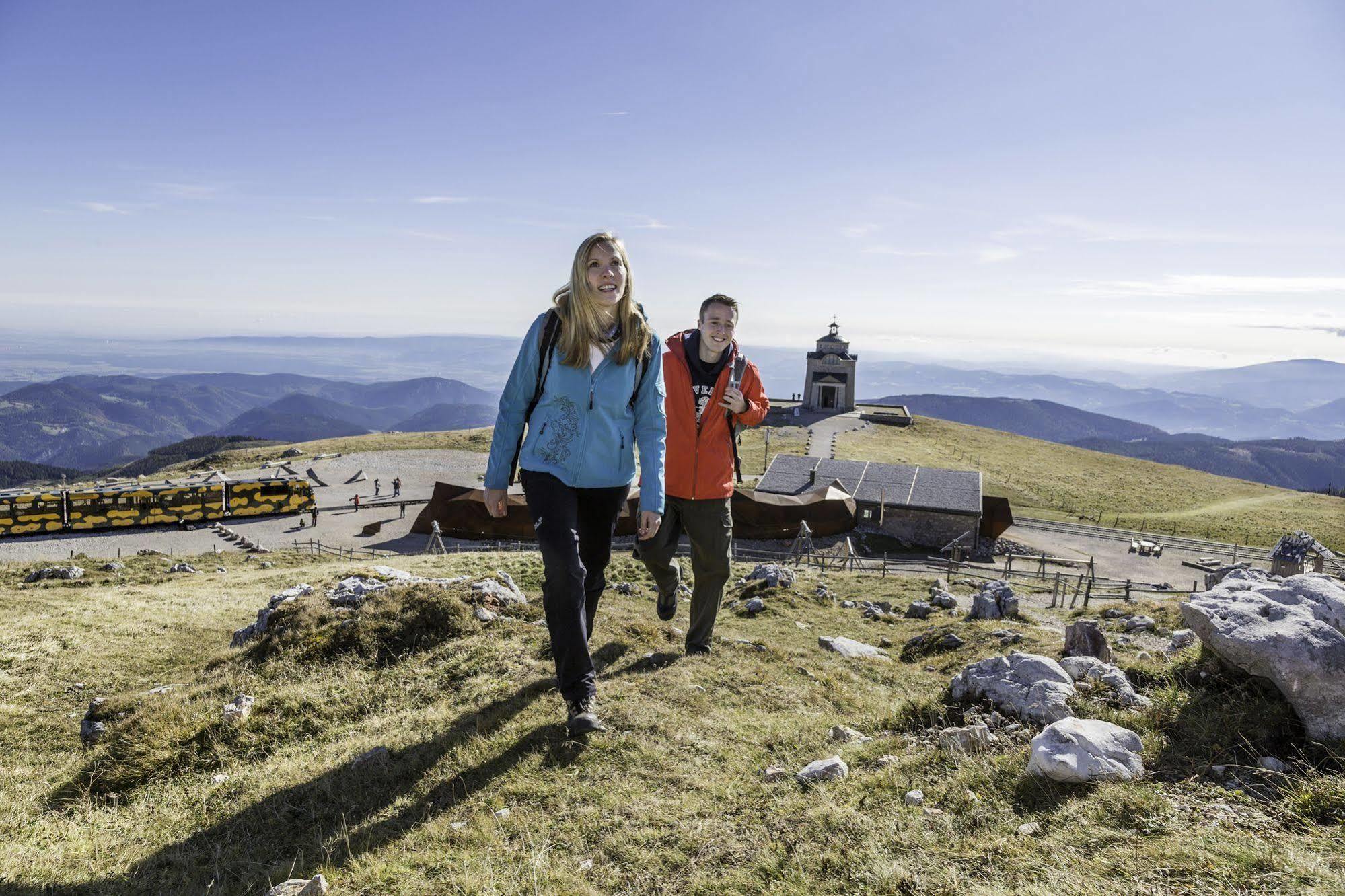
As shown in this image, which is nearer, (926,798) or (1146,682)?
(926,798)

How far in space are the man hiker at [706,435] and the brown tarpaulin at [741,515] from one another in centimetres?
2078

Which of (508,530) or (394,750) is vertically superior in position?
(394,750)

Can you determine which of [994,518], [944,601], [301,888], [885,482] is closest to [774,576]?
[944,601]

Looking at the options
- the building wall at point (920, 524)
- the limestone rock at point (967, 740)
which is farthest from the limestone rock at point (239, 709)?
the building wall at point (920, 524)

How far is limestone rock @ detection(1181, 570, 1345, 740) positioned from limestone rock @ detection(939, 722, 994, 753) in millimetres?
1498

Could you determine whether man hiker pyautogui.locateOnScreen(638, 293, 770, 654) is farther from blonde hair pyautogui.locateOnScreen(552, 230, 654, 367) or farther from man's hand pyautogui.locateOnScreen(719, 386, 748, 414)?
blonde hair pyautogui.locateOnScreen(552, 230, 654, 367)

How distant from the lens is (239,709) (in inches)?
204

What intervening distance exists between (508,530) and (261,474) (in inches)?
1131

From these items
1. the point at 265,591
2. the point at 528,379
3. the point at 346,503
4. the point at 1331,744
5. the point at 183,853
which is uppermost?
the point at 528,379

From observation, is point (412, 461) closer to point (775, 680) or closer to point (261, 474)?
point (261, 474)

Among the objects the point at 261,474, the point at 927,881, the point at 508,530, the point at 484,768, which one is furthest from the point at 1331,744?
the point at 261,474

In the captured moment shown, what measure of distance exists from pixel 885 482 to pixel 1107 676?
1166 inches

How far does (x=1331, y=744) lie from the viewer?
3.37 m

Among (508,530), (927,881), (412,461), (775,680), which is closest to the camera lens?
(927,881)
